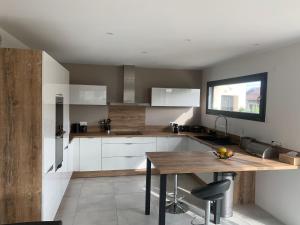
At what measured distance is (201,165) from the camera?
8.68 feet

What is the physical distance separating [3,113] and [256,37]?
2788 mm

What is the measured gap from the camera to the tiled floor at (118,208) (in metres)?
3.10

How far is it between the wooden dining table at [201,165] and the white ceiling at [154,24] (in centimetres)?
147

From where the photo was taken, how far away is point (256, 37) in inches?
107

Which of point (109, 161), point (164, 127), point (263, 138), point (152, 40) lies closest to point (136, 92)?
point (164, 127)

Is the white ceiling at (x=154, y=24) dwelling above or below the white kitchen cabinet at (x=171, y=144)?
above

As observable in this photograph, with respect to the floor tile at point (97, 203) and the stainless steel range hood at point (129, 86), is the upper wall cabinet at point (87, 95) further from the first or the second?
the floor tile at point (97, 203)

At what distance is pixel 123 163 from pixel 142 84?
6.07 feet

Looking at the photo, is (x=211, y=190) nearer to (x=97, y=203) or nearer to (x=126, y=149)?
(x=97, y=203)

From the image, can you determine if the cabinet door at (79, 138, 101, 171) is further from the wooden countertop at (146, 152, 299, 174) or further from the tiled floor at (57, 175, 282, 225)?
the wooden countertop at (146, 152, 299, 174)

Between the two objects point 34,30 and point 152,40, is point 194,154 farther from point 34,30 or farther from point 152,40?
point 34,30

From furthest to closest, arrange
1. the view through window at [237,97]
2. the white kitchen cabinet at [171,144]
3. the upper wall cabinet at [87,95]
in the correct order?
the white kitchen cabinet at [171,144], the upper wall cabinet at [87,95], the view through window at [237,97]

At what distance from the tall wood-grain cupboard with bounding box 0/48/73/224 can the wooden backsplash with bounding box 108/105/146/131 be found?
302cm

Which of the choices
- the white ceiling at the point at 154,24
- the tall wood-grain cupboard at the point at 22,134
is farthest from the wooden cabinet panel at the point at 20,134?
the white ceiling at the point at 154,24
